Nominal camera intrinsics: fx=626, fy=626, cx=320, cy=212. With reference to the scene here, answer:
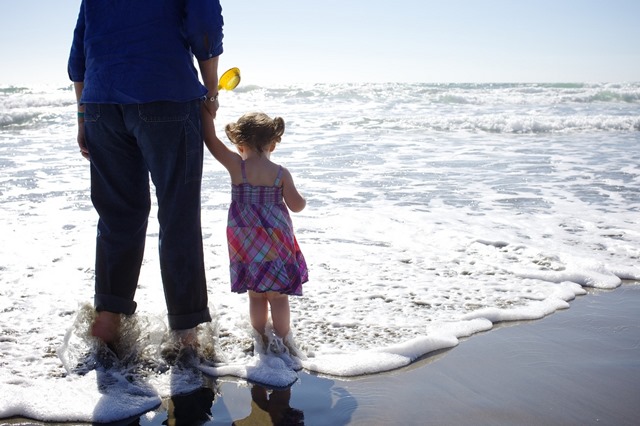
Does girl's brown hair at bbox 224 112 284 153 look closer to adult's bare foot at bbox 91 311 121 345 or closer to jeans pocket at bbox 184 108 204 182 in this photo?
jeans pocket at bbox 184 108 204 182

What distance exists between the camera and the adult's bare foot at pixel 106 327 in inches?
111

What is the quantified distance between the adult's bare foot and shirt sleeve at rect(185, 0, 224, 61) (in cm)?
123

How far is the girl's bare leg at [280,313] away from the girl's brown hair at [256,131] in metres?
0.70

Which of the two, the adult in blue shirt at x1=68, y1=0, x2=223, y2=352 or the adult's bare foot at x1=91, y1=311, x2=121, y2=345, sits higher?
the adult in blue shirt at x1=68, y1=0, x2=223, y2=352

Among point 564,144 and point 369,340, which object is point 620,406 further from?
point 564,144

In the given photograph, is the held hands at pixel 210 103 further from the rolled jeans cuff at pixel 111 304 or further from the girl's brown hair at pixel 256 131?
the rolled jeans cuff at pixel 111 304

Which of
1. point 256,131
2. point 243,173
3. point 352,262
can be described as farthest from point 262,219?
point 352,262

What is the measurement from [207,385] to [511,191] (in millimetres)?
5475

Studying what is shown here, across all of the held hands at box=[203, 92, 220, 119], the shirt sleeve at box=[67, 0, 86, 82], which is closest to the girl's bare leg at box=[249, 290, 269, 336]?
the held hands at box=[203, 92, 220, 119]

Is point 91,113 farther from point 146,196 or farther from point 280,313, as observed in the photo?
point 280,313

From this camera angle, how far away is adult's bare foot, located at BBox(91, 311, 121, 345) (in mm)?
2818

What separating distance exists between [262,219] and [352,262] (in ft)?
5.62

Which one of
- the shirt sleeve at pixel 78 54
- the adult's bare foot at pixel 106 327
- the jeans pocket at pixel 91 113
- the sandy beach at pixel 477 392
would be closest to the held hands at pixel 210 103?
the jeans pocket at pixel 91 113

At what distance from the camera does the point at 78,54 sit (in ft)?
8.91
